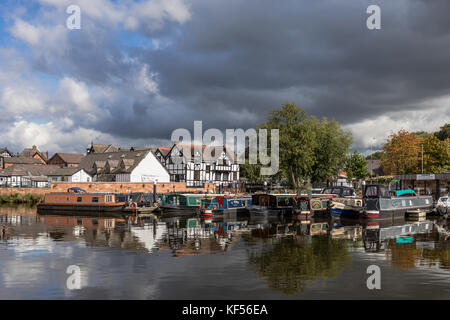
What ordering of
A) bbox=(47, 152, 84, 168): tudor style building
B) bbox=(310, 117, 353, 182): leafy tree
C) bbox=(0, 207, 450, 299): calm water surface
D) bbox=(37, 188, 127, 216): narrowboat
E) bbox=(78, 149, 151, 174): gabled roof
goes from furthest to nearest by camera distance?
bbox=(47, 152, 84, 168): tudor style building
bbox=(78, 149, 151, 174): gabled roof
bbox=(310, 117, 353, 182): leafy tree
bbox=(37, 188, 127, 216): narrowboat
bbox=(0, 207, 450, 299): calm water surface

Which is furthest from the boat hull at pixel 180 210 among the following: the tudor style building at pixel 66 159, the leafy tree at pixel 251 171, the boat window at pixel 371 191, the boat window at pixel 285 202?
the tudor style building at pixel 66 159

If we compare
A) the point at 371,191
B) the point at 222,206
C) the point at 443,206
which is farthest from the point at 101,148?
the point at 443,206

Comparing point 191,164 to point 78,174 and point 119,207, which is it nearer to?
point 78,174

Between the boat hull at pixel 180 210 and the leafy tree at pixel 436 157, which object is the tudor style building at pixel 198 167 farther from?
the leafy tree at pixel 436 157

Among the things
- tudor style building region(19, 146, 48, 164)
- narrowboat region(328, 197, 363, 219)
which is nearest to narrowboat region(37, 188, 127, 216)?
narrowboat region(328, 197, 363, 219)

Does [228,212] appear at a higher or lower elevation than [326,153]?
lower

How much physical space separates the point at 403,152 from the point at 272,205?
157 ft

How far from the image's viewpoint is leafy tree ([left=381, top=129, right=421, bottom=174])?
81.9 m

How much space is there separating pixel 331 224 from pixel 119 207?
27.1 m

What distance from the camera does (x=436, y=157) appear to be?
78062mm

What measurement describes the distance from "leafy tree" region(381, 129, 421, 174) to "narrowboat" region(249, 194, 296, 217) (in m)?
43.5

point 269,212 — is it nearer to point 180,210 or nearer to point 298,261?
point 180,210

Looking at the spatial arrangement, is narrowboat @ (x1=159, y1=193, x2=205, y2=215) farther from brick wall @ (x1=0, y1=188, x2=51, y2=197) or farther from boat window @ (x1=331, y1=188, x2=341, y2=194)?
brick wall @ (x1=0, y1=188, x2=51, y2=197)
